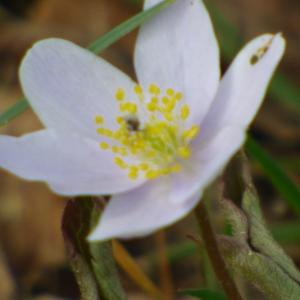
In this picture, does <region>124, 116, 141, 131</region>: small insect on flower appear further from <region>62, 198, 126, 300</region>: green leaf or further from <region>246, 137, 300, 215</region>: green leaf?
<region>246, 137, 300, 215</region>: green leaf

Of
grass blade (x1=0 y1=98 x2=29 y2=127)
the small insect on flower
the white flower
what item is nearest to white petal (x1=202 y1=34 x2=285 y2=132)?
the white flower

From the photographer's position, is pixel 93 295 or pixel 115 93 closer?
pixel 93 295

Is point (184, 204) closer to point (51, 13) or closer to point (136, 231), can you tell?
point (136, 231)

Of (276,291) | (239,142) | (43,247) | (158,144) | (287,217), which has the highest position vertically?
(239,142)

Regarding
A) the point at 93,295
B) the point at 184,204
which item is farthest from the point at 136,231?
the point at 93,295

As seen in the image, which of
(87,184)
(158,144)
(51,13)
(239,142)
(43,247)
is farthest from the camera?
(51,13)

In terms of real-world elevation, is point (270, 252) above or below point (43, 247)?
above

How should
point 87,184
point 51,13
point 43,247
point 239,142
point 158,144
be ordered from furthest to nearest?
1. point 51,13
2. point 43,247
3. point 158,144
4. point 87,184
5. point 239,142
